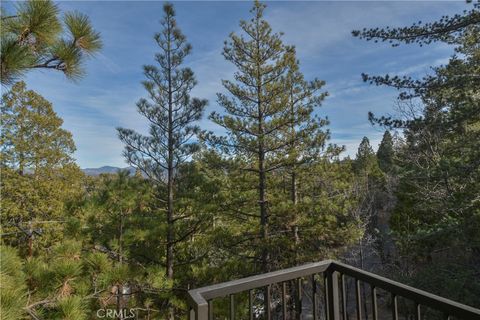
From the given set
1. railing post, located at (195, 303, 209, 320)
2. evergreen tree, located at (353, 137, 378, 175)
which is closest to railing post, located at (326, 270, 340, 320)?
railing post, located at (195, 303, 209, 320)

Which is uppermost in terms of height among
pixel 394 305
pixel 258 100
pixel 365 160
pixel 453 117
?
pixel 258 100

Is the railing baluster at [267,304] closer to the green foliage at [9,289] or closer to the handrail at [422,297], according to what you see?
the handrail at [422,297]

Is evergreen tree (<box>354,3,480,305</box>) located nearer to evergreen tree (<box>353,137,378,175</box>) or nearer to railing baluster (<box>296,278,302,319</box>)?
railing baluster (<box>296,278,302,319</box>)

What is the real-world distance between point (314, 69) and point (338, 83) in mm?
1166

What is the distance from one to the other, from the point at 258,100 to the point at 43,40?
19.1ft

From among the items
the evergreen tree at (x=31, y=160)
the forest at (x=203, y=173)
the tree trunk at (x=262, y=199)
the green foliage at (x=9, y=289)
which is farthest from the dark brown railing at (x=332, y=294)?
the evergreen tree at (x=31, y=160)

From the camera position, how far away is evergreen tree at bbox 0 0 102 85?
2055 mm

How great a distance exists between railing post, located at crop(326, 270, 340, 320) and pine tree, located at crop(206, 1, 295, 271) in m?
5.55

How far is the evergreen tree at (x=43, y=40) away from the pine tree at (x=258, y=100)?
493cm

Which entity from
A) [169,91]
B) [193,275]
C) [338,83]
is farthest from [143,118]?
[338,83]

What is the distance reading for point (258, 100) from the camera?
302 inches

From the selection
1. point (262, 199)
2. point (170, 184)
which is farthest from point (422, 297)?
point (262, 199)

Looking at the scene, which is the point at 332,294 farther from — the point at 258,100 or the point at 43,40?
the point at 258,100

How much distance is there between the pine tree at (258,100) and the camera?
7527 mm
